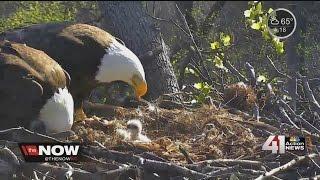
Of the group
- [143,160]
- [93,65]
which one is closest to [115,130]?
[93,65]

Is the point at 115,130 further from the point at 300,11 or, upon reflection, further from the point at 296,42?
the point at 300,11

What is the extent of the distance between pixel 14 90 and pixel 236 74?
1485 millimetres

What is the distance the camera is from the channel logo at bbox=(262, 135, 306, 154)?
3094 millimetres

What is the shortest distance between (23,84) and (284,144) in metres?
1.21

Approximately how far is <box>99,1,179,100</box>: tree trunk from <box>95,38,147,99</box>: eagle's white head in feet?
3.17

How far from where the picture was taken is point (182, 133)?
3.61 metres

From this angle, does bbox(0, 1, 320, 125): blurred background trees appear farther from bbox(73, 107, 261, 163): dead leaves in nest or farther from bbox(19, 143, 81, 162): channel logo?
bbox(19, 143, 81, 162): channel logo

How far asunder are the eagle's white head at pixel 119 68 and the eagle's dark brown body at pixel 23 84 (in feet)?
1.37

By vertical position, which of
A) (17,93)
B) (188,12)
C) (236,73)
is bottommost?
(188,12)

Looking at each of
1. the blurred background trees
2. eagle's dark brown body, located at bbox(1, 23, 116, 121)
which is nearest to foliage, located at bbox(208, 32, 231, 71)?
the blurred background trees

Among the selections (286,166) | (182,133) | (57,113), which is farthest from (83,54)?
(286,166)

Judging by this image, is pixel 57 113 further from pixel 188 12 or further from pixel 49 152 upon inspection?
pixel 188 12

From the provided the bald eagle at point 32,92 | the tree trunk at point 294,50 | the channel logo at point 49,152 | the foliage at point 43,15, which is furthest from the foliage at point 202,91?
the foliage at point 43,15

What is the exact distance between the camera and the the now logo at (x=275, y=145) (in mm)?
3094
